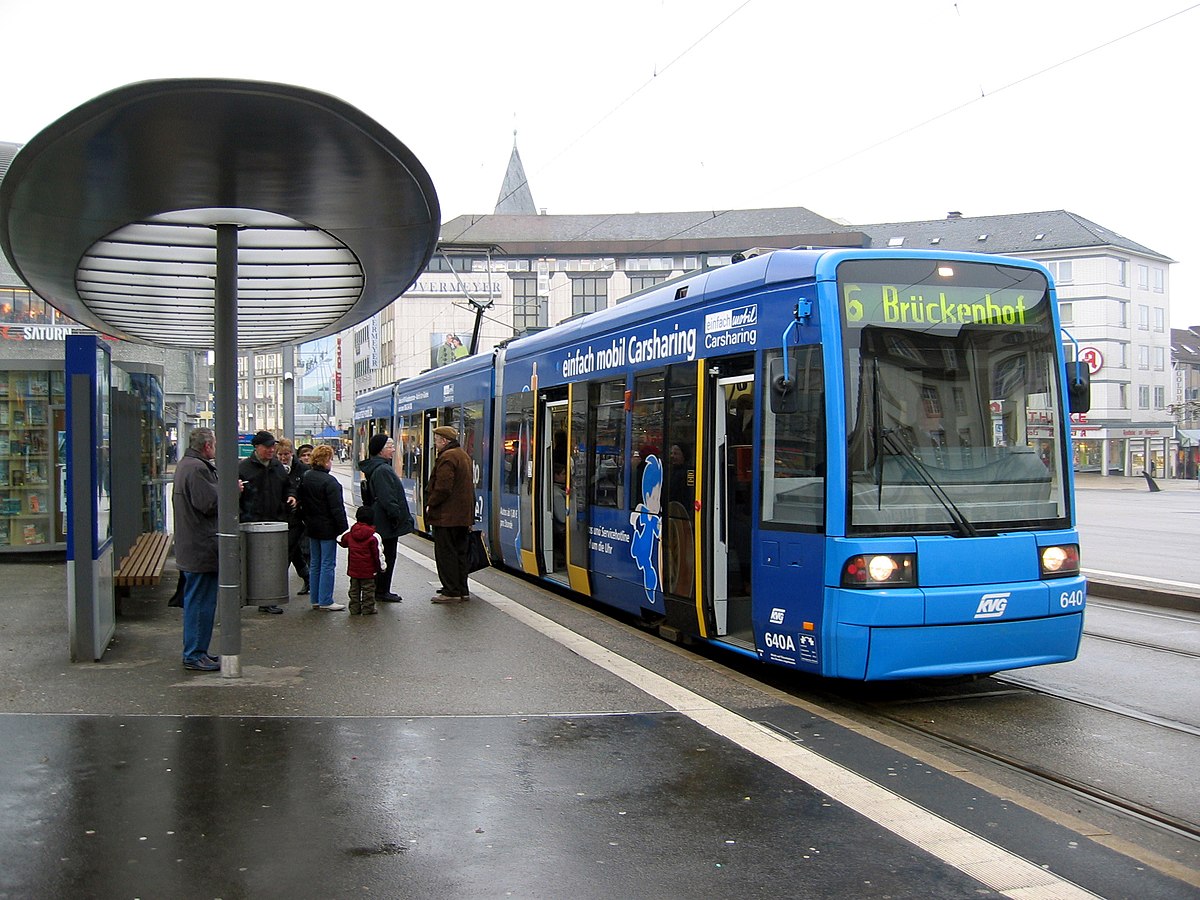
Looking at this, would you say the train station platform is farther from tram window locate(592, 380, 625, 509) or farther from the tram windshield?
tram window locate(592, 380, 625, 509)

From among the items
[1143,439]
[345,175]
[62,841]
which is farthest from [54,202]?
[1143,439]

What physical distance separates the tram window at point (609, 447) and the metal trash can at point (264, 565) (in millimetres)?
2930

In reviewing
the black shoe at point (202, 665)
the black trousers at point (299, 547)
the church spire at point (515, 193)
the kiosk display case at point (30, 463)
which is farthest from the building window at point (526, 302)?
the black shoe at point (202, 665)

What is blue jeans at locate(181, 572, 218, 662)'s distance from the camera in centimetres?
803

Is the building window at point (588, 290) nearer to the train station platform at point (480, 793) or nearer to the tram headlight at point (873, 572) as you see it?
the train station platform at point (480, 793)

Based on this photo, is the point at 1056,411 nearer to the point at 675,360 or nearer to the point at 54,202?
the point at 675,360

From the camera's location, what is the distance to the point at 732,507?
27.3 ft

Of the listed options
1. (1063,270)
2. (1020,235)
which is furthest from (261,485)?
(1020,235)

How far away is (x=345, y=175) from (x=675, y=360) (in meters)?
3.17

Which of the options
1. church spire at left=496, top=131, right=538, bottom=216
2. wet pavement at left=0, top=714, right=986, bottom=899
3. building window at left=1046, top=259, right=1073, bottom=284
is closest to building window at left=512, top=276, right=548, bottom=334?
church spire at left=496, top=131, right=538, bottom=216

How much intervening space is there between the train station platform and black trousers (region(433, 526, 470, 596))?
3.03 metres

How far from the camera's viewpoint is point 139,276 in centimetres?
1034

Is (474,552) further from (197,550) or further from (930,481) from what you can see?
(930,481)

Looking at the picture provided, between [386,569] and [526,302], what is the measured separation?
241 ft
